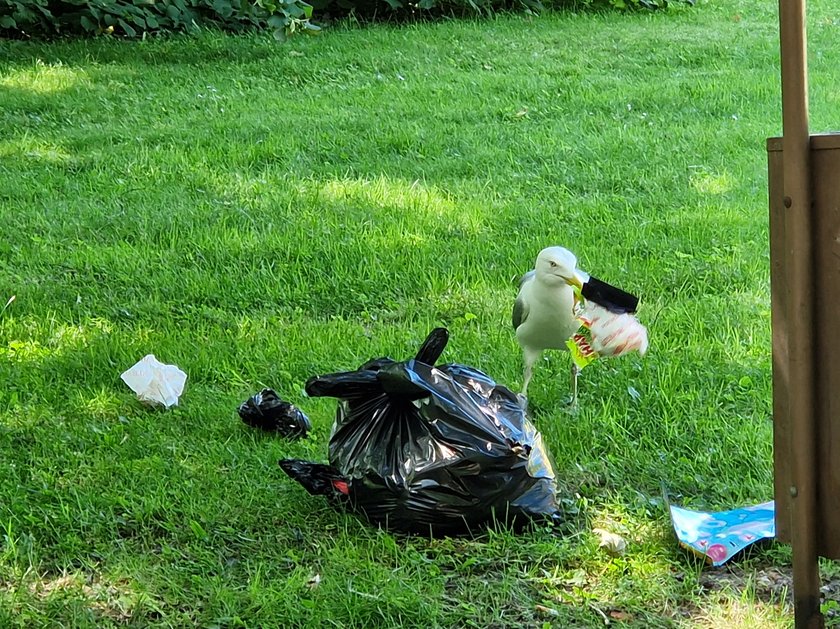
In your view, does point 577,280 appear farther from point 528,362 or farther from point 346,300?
point 346,300

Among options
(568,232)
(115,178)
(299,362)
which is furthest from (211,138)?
(299,362)

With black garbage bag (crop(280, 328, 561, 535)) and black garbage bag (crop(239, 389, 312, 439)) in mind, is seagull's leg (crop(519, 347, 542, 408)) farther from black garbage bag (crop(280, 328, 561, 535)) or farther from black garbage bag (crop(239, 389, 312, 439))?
black garbage bag (crop(239, 389, 312, 439))

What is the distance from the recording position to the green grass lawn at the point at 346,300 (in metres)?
2.78

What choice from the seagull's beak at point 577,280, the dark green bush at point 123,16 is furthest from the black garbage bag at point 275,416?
the dark green bush at point 123,16

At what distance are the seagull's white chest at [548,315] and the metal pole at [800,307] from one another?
1.31 meters

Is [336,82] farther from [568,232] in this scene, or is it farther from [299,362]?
[299,362]

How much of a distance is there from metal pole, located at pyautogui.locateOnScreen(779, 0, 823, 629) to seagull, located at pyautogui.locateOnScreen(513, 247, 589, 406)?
1.25 m

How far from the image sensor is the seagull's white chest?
3.39m

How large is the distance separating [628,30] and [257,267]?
23.7 feet

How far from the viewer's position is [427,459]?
2973 millimetres

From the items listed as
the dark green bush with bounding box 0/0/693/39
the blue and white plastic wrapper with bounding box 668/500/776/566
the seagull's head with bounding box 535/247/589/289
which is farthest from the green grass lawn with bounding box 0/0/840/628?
the seagull's head with bounding box 535/247/589/289

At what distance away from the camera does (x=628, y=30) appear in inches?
434

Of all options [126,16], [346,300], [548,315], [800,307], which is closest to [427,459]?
[548,315]

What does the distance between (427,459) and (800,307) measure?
124 centimetres
